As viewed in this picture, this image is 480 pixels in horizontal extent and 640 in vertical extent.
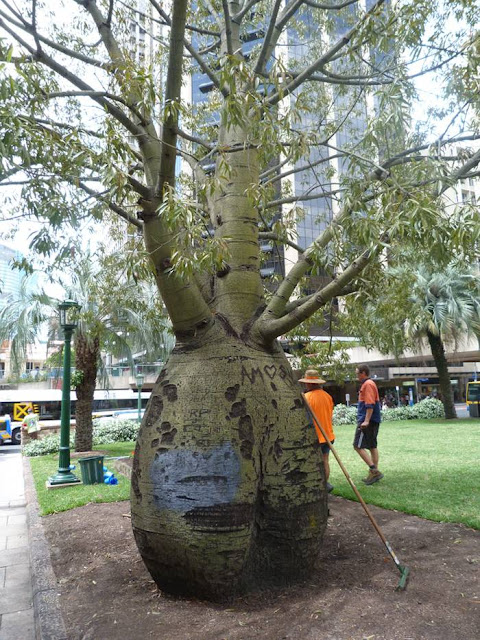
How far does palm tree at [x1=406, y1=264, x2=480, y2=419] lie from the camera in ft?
69.1

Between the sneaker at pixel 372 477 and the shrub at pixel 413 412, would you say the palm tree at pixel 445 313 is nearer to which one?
the shrub at pixel 413 412

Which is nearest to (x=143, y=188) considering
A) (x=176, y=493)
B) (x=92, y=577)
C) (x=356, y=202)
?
(x=356, y=202)

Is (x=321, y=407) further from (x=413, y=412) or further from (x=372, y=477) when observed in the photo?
(x=413, y=412)

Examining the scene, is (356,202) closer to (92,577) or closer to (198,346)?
(198,346)

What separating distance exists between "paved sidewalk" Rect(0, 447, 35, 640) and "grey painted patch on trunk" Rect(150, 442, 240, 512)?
1489mm

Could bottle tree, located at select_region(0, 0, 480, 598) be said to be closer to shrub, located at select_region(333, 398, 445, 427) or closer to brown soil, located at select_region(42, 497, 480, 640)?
brown soil, located at select_region(42, 497, 480, 640)

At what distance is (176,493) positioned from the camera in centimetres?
362

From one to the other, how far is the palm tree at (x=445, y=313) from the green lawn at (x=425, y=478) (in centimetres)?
709

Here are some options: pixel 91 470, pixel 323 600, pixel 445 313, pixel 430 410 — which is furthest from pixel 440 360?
pixel 323 600

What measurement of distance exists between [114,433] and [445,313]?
14324 mm

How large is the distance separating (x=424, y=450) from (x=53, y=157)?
437 inches

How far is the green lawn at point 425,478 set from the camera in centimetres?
627

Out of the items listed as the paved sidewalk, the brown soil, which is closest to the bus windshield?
the paved sidewalk

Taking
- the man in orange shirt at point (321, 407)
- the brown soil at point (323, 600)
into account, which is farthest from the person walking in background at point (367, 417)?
the brown soil at point (323, 600)
